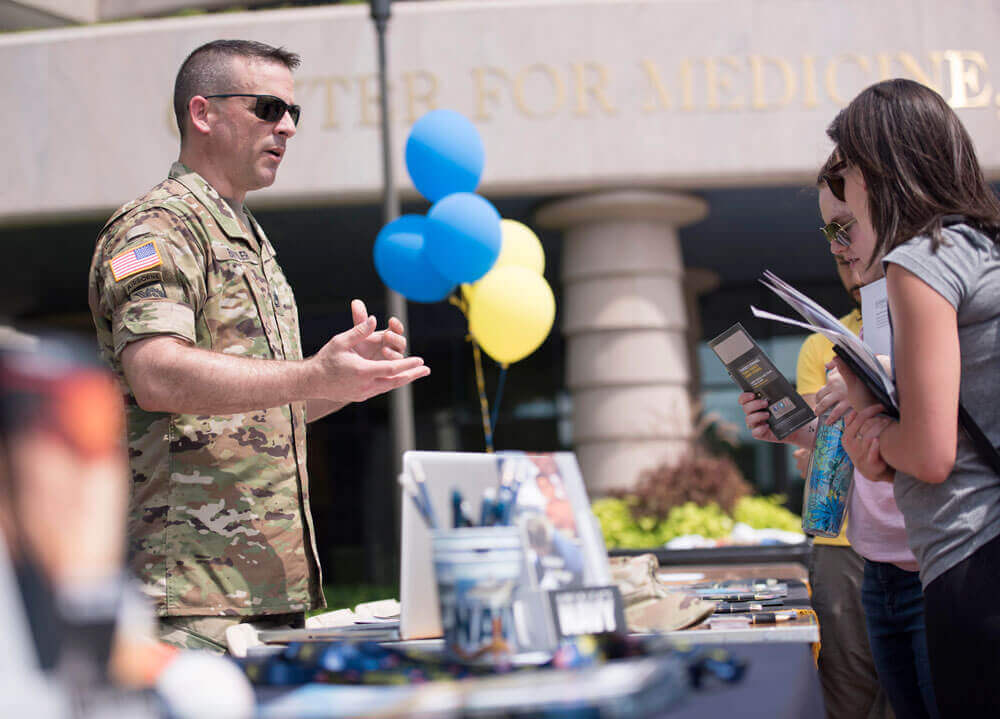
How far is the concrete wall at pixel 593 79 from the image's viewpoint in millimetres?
10258

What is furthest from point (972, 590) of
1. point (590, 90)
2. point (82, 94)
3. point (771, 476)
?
point (771, 476)

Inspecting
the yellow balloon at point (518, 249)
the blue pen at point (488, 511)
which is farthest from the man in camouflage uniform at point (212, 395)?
the yellow balloon at point (518, 249)

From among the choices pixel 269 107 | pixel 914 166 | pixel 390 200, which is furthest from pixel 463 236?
pixel 914 166

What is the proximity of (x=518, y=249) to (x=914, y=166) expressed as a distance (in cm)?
547

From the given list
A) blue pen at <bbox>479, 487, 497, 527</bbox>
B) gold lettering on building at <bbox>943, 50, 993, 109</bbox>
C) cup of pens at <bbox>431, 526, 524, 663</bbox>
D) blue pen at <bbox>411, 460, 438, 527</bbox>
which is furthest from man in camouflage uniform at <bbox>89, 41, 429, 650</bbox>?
gold lettering on building at <bbox>943, 50, 993, 109</bbox>

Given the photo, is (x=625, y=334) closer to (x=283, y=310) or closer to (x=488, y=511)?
(x=283, y=310)

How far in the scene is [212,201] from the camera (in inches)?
99.9

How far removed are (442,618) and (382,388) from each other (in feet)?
2.84

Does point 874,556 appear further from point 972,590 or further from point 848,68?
point 848,68

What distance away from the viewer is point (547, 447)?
15.0m

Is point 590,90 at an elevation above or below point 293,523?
above

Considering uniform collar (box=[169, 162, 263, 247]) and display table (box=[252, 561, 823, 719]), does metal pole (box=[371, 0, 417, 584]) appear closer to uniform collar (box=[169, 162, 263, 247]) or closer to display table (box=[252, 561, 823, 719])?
uniform collar (box=[169, 162, 263, 247])

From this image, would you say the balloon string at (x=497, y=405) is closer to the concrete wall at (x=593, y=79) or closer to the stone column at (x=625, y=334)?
the stone column at (x=625, y=334)

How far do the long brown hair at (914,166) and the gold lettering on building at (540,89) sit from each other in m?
8.61
